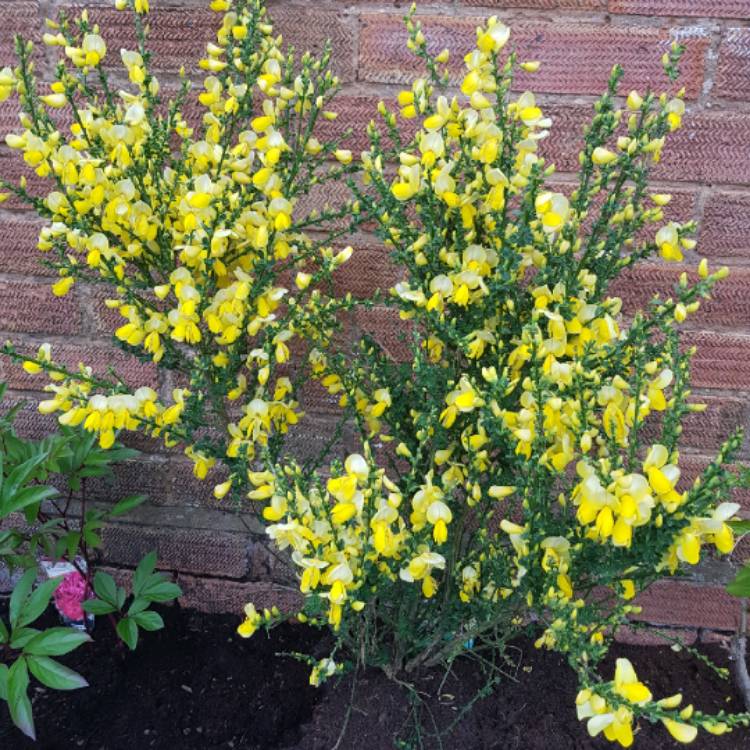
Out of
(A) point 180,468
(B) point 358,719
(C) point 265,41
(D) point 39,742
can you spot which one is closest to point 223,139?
(C) point 265,41

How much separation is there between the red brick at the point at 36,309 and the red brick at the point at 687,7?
3.92 feet

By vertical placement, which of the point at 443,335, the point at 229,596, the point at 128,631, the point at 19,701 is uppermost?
the point at 443,335

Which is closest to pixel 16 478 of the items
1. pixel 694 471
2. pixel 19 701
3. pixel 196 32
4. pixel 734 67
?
pixel 19 701

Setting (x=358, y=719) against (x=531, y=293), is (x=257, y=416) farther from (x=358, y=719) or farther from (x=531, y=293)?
(x=358, y=719)

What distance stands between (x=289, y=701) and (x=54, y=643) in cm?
52

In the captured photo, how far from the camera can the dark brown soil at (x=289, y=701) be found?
4.43ft

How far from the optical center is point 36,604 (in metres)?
1.17

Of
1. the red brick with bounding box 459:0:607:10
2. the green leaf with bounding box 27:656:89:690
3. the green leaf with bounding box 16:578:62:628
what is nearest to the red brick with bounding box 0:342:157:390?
the green leaf with bounding box 16:578:62:628

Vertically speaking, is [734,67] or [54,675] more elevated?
[734,67]

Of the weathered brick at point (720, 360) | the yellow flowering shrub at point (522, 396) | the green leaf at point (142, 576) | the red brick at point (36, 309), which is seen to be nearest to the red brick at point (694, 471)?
the weathered brick at point (720, 360)

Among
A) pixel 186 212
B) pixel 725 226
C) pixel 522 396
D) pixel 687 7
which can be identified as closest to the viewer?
pixel 522 396

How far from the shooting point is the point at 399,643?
1.36 meters

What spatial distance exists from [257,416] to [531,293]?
0.45 m

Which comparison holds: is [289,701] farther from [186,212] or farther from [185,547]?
[186,212]
